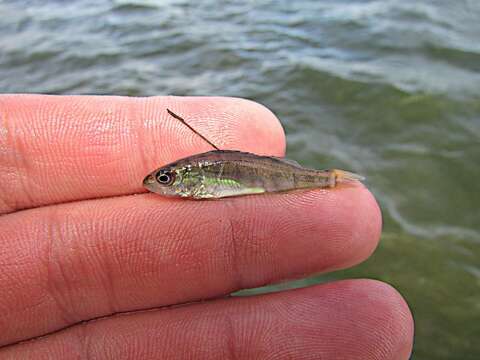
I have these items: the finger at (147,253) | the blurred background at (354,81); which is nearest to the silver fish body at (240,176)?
the finger at (147,253)

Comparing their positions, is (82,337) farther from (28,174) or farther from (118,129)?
(118,129)

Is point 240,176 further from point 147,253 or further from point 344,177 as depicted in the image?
point 147,253

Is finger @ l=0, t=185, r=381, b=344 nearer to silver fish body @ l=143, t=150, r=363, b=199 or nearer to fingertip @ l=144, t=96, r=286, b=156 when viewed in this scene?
silver fish body @ l=143, t=150, r=363, b=199

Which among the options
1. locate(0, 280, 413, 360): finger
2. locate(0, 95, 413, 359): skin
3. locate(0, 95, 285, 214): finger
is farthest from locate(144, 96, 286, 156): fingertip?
locate(0, 280, 413, 360): finger

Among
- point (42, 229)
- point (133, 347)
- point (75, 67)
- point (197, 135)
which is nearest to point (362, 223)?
point (197, 135)

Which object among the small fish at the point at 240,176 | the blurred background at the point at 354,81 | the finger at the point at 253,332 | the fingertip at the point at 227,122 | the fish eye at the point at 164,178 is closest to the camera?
the finger at the point at 253,332

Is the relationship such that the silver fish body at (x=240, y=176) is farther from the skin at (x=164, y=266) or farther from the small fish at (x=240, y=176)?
the skin at (x=164, y=266)
